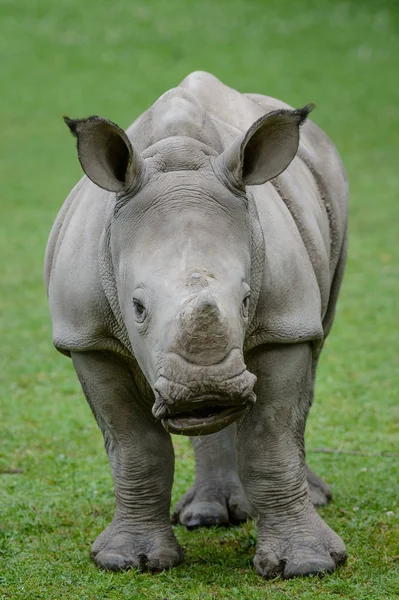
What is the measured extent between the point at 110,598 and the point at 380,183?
13.4m

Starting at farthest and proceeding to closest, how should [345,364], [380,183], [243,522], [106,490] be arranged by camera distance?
[380,183] < [345,364] < [106,490] < [243,522]

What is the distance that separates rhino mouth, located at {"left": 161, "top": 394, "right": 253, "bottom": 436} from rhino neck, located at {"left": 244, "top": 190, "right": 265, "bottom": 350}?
67 cm

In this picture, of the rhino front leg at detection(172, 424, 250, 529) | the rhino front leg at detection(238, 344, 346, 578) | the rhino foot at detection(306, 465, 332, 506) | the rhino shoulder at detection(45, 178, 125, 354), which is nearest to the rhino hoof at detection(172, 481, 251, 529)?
the rhino front leg at detection(172, 424, 250, 529)

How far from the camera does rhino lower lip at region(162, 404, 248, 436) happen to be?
15.3 ft

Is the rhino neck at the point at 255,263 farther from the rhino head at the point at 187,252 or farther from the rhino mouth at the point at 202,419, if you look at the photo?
the rhino mouth at the point at 202,419

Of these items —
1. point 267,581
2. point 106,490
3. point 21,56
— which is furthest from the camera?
point 21,56

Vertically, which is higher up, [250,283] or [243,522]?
[250,283]

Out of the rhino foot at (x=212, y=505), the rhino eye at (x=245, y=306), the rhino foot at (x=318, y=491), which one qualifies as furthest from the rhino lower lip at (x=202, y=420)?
the rhino foot at (x=318, y=491)

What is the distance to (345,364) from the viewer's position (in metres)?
10.3

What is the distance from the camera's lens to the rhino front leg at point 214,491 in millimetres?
6684

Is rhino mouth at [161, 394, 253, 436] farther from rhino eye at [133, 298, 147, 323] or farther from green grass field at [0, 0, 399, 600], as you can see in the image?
green grass field at [0, 0, 399, 600]

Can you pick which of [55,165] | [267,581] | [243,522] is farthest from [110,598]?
[55,165]

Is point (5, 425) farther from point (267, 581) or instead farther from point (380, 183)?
point (380, 183)

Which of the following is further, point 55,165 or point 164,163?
point 55,165
